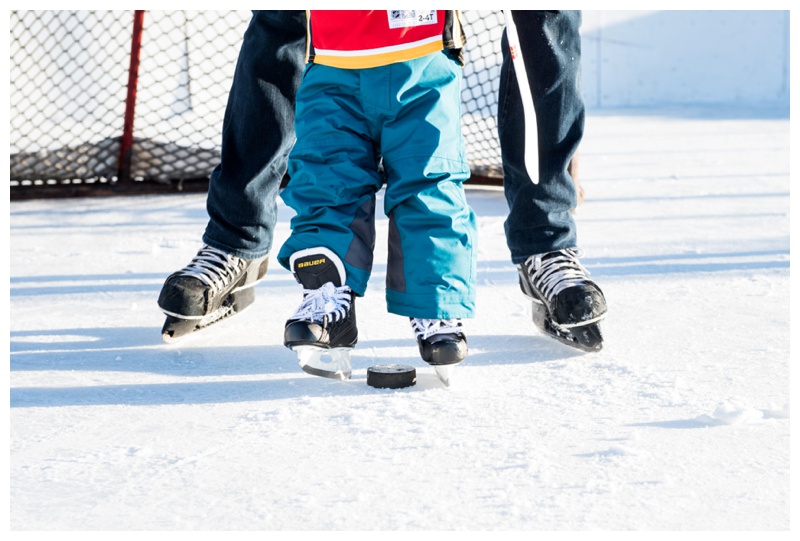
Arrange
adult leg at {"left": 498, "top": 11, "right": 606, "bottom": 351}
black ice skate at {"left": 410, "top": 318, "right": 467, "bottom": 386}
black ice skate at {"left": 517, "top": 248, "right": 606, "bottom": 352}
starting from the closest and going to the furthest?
1. black ice skate at {"left": 410, "top": 318, "right": 467, "bottom": 386}
2. black ice skate at {"left": 517, "top": 248, "right": 606, "bottom": 352}
3. adult leg at {"left": 498, "top": 11, "right": 606, "bottom": 351}

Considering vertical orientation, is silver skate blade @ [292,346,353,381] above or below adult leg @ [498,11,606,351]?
below

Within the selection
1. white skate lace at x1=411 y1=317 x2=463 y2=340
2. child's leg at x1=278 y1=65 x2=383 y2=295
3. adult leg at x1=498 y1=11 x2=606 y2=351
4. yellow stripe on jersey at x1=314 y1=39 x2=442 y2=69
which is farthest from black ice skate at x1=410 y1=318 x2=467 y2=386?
yellow stripe on jersey at x1=314 y1=39 x2=442 y2=69

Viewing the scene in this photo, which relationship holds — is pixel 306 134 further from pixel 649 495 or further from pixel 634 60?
pixel 634 60

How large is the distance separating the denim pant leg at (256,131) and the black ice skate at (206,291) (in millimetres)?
24

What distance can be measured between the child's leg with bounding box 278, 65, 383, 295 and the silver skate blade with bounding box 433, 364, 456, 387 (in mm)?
146

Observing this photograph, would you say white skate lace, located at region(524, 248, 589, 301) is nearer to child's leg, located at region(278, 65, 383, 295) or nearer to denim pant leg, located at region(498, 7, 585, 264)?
denim pant leg, located at region(498, 7, 585, 264)

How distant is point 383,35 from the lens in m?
1.18

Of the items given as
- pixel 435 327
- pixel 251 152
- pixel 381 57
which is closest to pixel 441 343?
pixel 435 327

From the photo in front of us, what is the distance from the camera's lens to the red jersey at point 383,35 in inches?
46.3

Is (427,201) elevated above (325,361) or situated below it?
above

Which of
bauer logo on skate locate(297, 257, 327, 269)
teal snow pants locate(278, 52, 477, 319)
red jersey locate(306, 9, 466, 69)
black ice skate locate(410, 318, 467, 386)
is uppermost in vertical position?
red jersey locate(306, 9, 466, 69)

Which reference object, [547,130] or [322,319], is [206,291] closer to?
[322,319]

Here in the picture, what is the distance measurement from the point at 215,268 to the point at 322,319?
1.01ft

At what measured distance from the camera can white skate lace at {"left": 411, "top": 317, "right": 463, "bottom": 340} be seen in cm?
117
